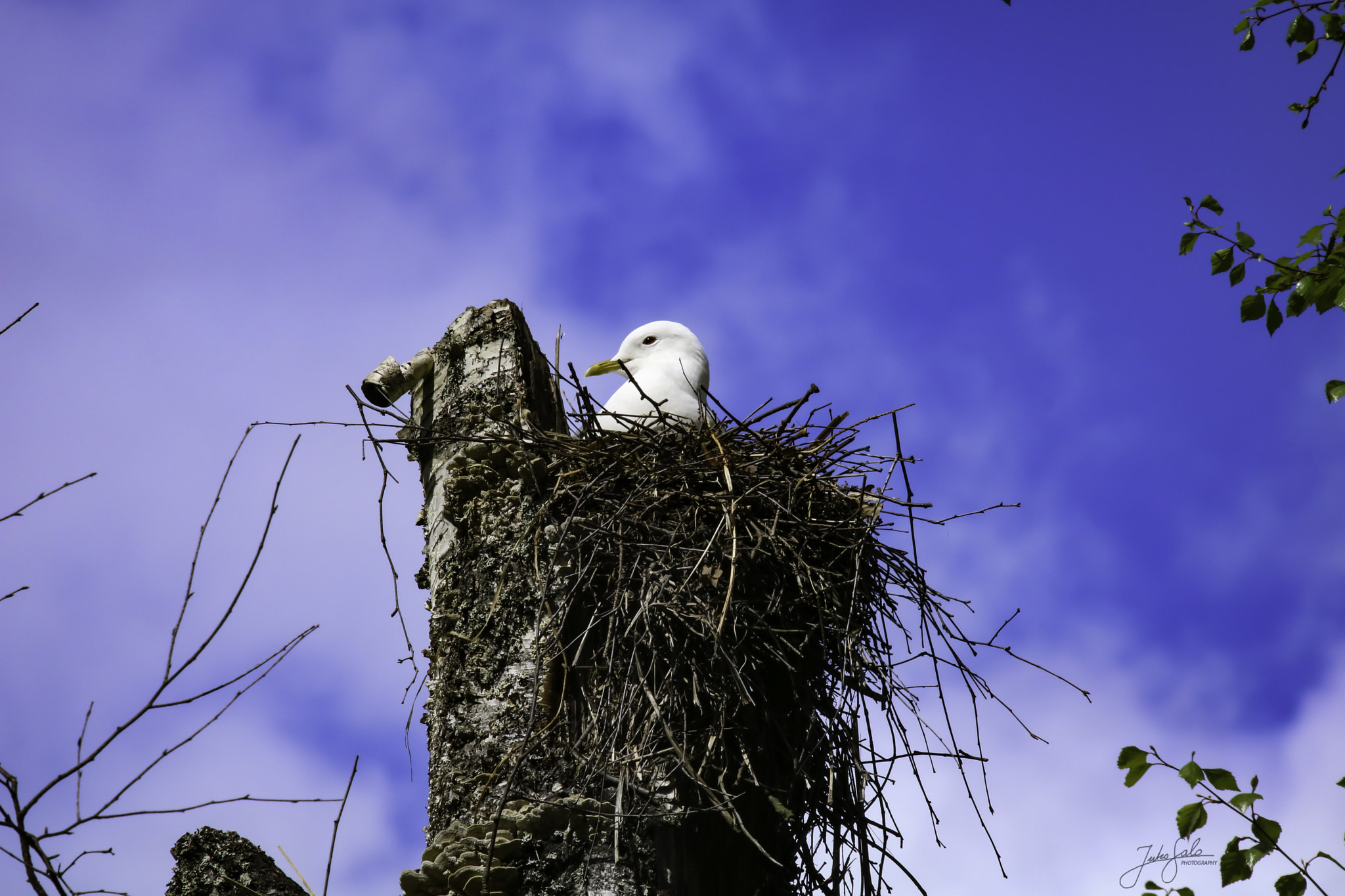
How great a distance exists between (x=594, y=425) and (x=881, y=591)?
119 centimetres

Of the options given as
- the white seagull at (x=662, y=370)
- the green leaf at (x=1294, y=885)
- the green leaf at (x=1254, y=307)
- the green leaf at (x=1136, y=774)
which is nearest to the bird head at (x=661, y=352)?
the white seagull at (x=662, y=370)

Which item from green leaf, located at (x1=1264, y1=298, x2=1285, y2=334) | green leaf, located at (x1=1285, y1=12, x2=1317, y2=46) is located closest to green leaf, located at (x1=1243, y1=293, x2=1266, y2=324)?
green leaf, located at (x1=1264, y1=298, x2=1285, y2=334)

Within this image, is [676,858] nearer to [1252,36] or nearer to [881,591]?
[881,591]

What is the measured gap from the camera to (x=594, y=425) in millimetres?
3652

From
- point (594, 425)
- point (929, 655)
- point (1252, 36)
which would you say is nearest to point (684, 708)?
point (929, 655)

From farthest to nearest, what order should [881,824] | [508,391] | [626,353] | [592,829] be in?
[626,353]
[508,391]
[881,824]
[592,829]

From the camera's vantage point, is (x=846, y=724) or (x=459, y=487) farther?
(x=459, y=487)

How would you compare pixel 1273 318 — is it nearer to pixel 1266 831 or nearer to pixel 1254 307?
pixel 1254 307

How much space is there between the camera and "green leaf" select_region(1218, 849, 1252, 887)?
259 cm

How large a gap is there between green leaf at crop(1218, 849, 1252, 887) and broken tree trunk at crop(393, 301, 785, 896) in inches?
47.4

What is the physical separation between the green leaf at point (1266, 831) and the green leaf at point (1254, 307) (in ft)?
5.28

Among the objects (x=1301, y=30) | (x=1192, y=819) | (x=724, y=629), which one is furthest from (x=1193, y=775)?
(x=1301, y=30)

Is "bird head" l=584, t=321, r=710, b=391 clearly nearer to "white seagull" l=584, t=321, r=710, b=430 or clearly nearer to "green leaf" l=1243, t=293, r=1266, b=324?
"white seagull" l=584, t=321, r=710, b=430

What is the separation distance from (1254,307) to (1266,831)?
167cm
